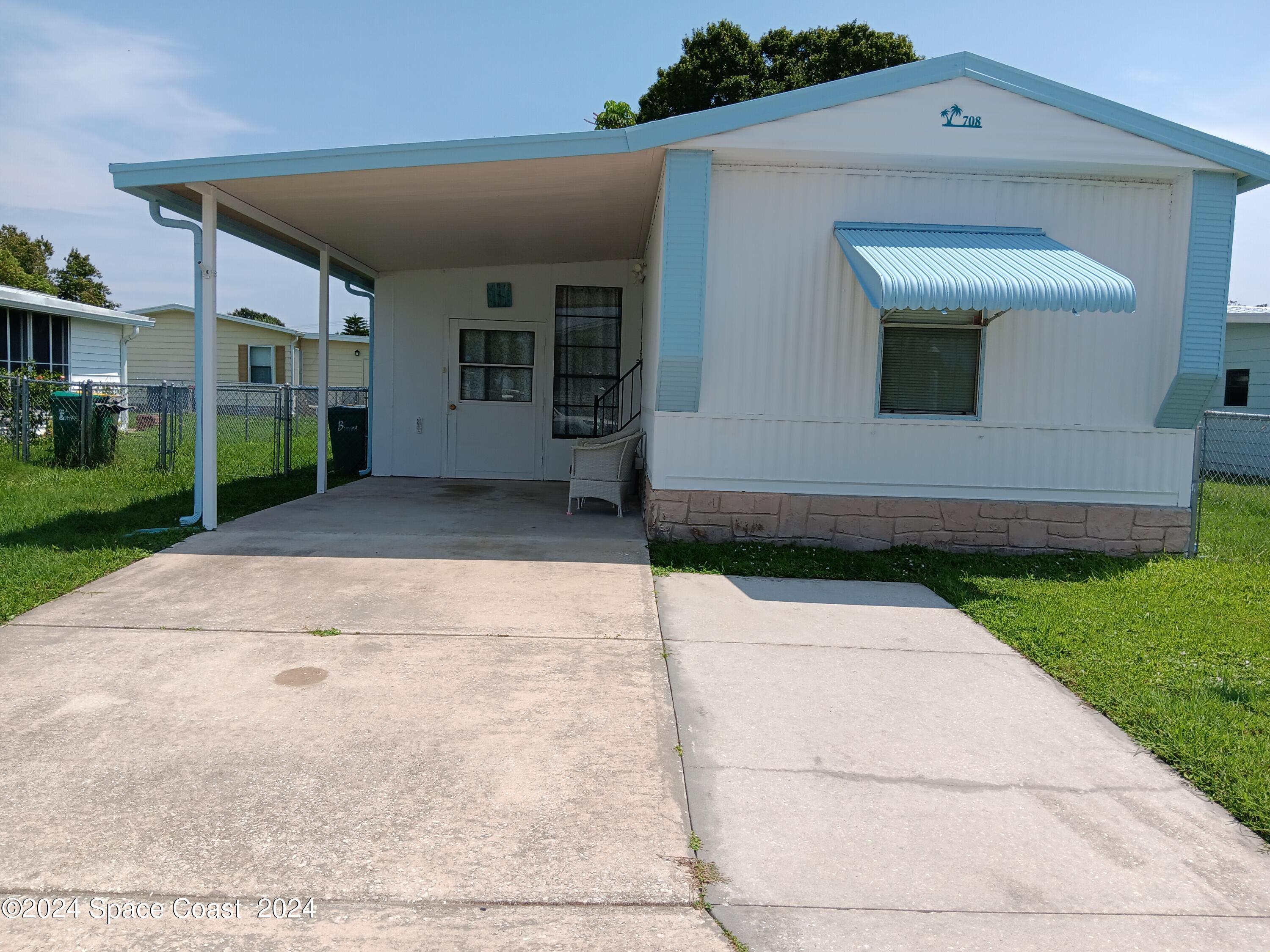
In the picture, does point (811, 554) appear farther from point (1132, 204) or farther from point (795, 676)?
point (1132, 204)

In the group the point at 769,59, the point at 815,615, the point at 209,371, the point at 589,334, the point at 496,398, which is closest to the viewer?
the point at 815,615

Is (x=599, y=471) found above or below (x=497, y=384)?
below

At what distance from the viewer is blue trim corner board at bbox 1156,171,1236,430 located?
7.23 meters

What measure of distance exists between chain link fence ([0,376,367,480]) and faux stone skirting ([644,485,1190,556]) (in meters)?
6.13

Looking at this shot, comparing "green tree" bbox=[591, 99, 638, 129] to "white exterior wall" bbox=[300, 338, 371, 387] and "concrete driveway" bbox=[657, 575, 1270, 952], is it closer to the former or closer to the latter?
"white exterior wall" bbox=[300, 338, 371, 387]

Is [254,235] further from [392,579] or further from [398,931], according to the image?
[398,931]

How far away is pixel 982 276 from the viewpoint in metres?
6.27

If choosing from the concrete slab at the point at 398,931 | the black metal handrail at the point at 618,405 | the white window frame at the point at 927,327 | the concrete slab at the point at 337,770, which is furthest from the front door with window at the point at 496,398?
the concrete slab at the point at 398,931

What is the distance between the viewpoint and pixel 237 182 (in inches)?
281

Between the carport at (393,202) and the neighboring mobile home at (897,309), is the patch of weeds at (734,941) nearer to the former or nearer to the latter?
the neighboring mobile home at (897,309)

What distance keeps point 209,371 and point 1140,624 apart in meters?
7.26

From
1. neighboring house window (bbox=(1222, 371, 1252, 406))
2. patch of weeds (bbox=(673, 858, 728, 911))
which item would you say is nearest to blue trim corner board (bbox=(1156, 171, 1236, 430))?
patch of weeds (bbox=(673, 858, 728, 911))

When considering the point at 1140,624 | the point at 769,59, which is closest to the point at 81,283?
the point at 769,59

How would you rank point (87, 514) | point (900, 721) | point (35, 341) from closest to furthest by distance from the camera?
point (900, 721), point (87, 514), point (35, 341)
